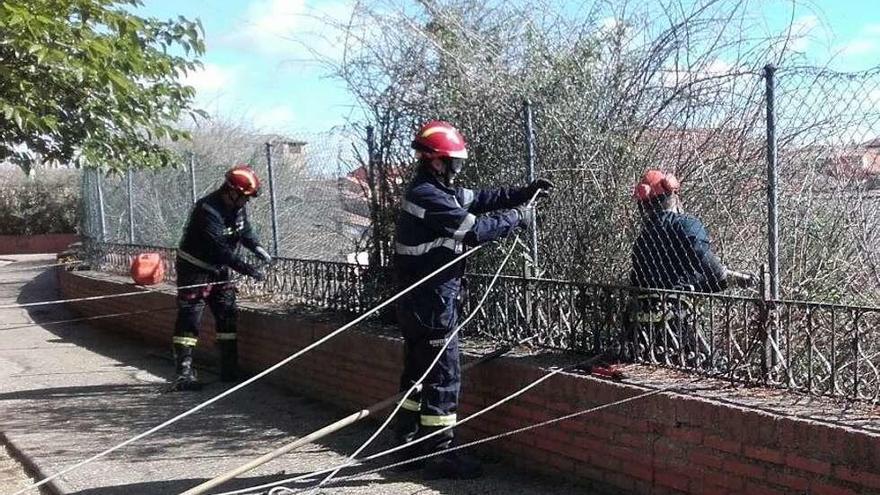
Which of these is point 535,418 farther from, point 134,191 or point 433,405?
point 134,191

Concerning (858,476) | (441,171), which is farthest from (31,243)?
(858,476)

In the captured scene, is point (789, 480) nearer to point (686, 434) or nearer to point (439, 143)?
point (686, 434)

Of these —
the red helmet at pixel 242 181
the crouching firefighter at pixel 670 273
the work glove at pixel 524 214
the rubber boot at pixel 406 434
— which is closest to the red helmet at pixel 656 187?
the crouching firefighter at pixel 670 273

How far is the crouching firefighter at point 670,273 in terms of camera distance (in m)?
4.89

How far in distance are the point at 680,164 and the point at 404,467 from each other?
2325mm

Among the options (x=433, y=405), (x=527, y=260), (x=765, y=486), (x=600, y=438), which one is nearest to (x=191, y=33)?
(x=527, y=260)

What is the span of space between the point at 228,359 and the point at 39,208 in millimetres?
25062

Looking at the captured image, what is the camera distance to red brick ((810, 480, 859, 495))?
3811 millimetres

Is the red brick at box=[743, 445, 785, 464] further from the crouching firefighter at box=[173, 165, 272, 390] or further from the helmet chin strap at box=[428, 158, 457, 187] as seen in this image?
the crouching firefighter at box=[173, 165, 272, 390]

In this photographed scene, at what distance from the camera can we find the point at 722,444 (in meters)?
4.29

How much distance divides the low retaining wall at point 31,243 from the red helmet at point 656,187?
27902mm

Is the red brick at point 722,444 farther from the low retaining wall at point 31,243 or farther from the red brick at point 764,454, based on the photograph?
the low retaining wall at point 31,243

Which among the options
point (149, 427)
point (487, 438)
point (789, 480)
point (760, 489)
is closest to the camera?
point (789, 480)

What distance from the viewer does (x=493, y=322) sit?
613 cm
